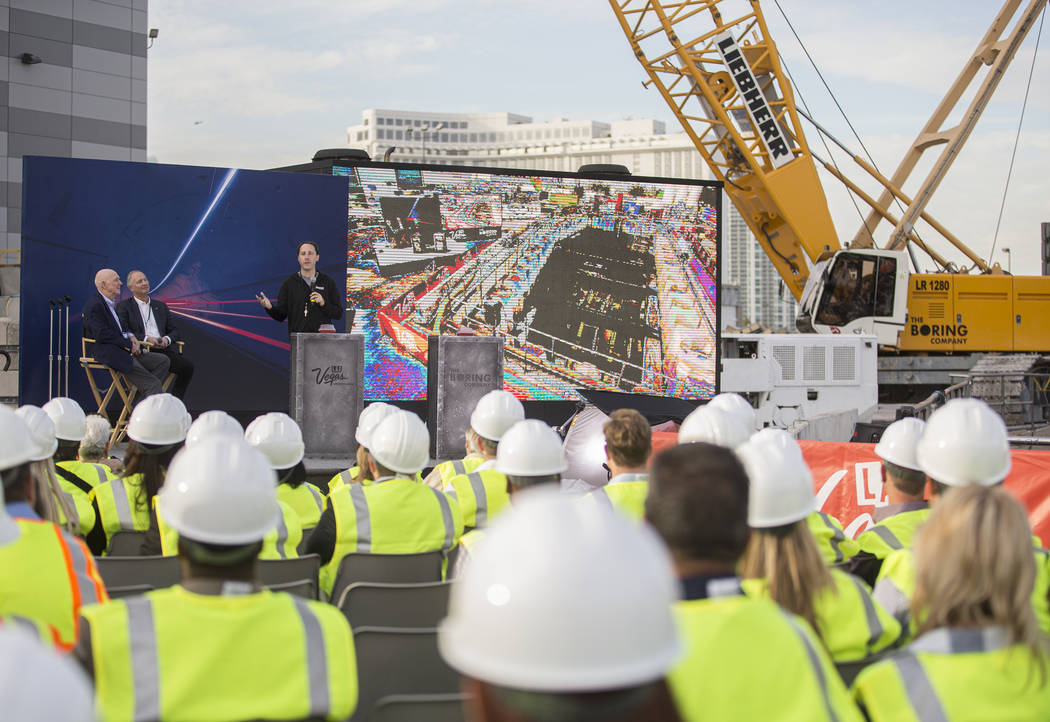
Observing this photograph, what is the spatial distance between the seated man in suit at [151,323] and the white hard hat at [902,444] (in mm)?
7376

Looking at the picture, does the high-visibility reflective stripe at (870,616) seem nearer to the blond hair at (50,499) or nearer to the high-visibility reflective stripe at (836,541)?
the high-visibility reflective stripe at (836,541)

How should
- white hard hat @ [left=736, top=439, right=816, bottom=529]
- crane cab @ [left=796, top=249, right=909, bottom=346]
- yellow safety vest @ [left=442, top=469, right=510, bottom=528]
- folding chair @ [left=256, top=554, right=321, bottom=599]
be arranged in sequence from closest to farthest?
white hard hat @ [left=736, top=439, right=816, bottom=529]
folding chair @ [left=256, top=554, right=321, bottom=599]
yellow safety vest @ [left=442, top=469, right=510, bottom=528]
crane cab @ [left=796, top=249, right=909, bottom=346]

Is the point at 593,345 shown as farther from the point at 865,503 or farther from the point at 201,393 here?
the point at 865,503

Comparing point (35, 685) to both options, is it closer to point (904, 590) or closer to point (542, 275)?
point (904, 590)

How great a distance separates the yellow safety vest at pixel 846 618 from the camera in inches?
105

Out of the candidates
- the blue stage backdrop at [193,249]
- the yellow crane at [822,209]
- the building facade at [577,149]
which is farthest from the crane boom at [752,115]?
the building facade at [577,149]

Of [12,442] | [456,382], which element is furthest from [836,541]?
[456,382]

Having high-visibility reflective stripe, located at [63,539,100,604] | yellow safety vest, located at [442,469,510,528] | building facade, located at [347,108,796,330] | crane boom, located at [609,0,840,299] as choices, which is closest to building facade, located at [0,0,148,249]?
crane boom, located at [609,0,840,299]

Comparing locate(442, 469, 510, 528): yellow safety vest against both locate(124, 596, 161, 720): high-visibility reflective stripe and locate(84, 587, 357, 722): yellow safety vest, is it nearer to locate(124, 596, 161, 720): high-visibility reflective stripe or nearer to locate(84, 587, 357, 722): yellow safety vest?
locate(84, 587, 357, 722): yellow safety vest

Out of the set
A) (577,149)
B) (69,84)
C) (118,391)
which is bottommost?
(118,391)

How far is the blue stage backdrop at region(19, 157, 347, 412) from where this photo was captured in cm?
1146

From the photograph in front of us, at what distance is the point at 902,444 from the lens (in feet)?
14.0

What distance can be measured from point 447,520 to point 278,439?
102 cm

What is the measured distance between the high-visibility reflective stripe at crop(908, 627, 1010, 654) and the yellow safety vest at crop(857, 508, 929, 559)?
5.31 ft
